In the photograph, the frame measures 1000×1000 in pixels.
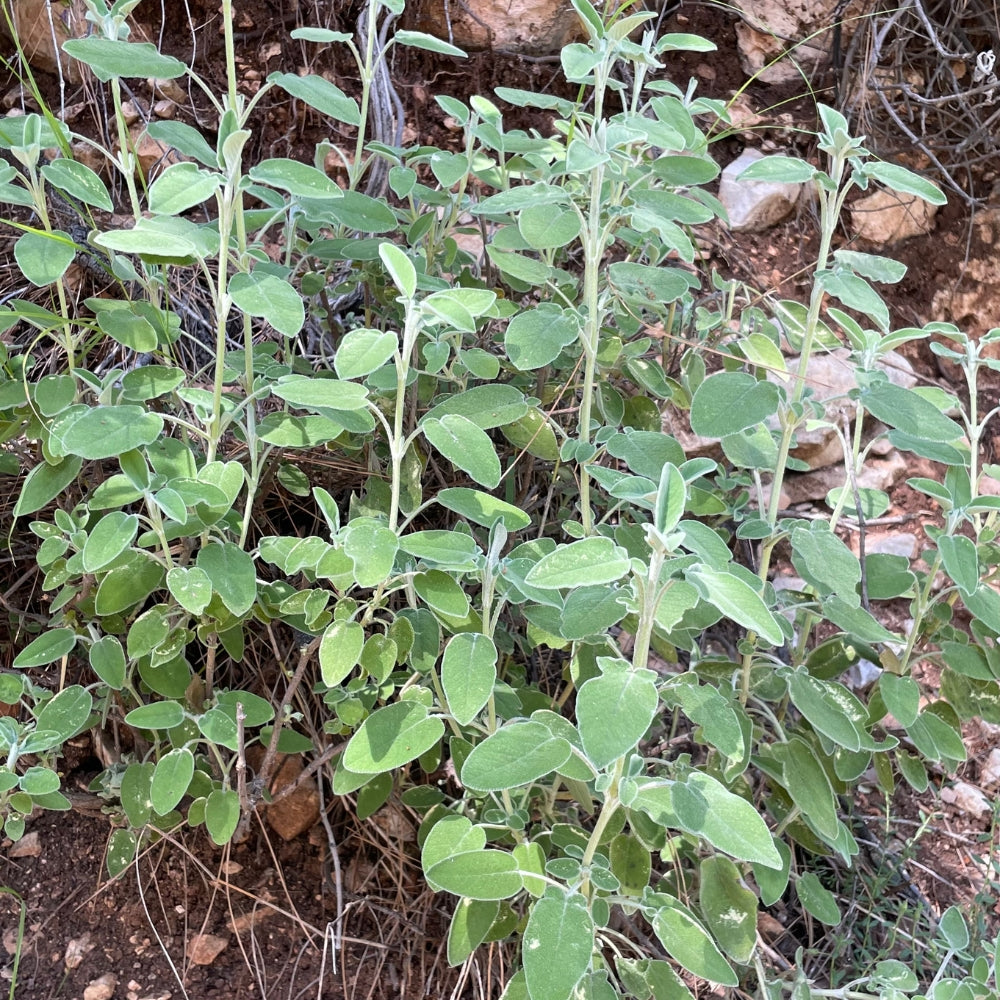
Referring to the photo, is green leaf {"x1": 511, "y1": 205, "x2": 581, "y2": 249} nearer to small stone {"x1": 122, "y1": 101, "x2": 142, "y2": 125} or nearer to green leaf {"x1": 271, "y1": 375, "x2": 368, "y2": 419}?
green leaf {"x1": 271, "y1": 375, "x2": 368, "y2": 419}

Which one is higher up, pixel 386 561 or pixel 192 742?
pixel 386 561

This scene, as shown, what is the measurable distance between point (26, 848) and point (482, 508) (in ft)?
3.35

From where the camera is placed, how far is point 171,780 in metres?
1.22

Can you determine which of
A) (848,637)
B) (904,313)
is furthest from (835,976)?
(904,313)

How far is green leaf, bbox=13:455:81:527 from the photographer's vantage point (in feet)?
4.10

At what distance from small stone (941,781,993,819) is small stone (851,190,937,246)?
1.46 meters

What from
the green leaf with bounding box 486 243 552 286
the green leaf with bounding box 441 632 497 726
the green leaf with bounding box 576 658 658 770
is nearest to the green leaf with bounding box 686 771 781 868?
the green leaf with bounding box 576 658 658 770

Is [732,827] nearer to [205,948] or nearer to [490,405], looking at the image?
[490,405]

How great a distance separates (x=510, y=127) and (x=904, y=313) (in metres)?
1.13

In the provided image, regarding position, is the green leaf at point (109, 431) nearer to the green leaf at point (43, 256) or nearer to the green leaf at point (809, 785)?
the green leaf at point (43, 256)

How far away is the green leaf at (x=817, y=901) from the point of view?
1.34 m

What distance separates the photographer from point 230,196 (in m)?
1.16

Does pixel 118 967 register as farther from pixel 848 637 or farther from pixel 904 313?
pixel 904 313

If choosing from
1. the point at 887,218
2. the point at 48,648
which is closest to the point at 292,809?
the point at 48,648
